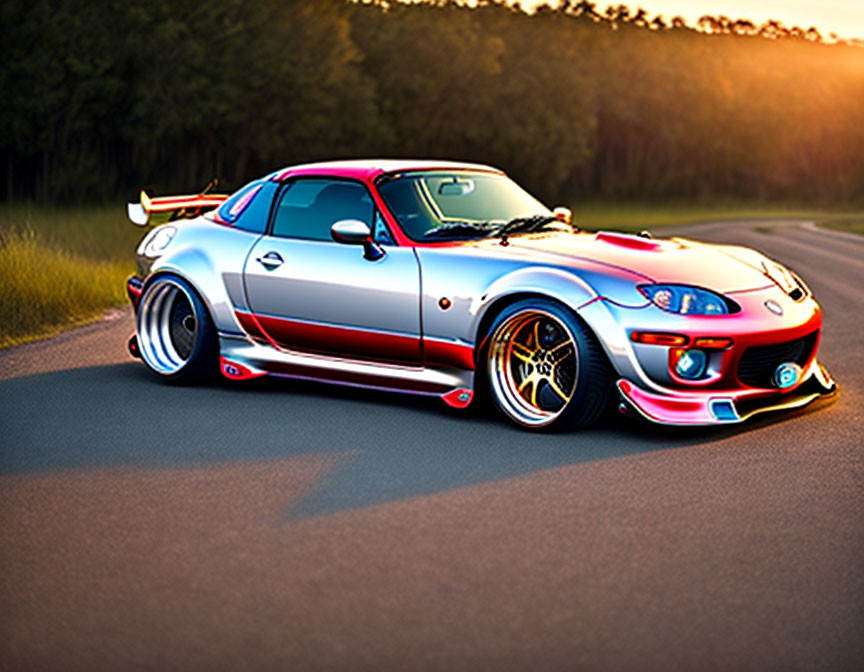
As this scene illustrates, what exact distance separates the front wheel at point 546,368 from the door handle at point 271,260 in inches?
66.0

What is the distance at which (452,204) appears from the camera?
877 cm

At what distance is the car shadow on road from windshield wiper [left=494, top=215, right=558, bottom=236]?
114 centimetres

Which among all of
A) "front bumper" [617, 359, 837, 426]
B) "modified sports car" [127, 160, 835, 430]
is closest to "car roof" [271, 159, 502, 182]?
"modified sports car" [127, 160, 835, 430]

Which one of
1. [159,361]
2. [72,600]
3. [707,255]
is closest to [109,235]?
[159,361]

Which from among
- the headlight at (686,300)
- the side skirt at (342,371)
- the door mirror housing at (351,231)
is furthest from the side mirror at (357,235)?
the headlight at (686,300)

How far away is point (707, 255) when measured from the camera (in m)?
8.26

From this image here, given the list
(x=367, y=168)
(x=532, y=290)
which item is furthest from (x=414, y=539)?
(x=367, y=168)

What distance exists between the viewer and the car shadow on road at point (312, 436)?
265 inches

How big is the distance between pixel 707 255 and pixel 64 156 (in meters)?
46.3

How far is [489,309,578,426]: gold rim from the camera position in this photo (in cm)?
777

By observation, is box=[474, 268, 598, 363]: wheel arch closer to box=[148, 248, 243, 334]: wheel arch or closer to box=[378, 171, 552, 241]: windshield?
box=[378, 171, 552, 241]: windshield

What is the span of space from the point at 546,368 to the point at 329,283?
1.54 meters

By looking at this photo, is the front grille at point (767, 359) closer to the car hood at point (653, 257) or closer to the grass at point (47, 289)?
the car hood at point (653, 257)

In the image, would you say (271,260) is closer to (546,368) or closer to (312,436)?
(312,436)
